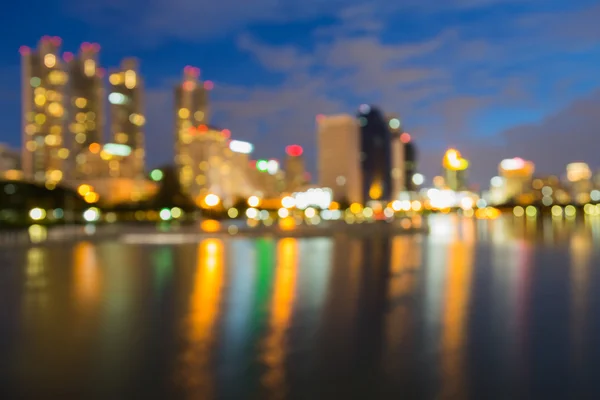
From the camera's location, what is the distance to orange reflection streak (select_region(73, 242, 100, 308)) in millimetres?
9508

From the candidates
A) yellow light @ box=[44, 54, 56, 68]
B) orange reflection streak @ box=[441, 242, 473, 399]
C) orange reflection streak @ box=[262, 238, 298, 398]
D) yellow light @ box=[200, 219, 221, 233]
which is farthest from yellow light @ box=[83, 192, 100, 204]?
orange reflection streak @ box=[441, 242, 473, 399]

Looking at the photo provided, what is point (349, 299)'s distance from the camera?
9.40 metres

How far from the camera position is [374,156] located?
520ft

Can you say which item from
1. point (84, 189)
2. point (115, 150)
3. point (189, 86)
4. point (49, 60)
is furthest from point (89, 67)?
point (84, 189)

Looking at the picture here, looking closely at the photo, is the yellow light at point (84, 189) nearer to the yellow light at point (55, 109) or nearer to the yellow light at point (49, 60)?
the yellow light at point (55, 109)

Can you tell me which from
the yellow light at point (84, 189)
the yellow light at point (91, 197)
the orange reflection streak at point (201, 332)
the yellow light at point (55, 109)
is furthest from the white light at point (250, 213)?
the orange reflection streak at point (201, 332)

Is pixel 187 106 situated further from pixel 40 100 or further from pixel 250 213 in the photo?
pixel 250 213

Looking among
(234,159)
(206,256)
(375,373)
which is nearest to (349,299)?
(375,373)

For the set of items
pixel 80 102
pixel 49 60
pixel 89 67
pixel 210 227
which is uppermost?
pixel 89 67

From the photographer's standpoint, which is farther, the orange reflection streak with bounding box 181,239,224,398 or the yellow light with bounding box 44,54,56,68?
the yellow light with bounding box 44,54,56,68

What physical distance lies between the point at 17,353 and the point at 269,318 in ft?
10.1

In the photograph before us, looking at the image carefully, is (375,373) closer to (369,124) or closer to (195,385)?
(195,385)

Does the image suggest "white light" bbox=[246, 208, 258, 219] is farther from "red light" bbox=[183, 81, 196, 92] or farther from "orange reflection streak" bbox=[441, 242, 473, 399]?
"red light" bbox=[183, 81, 196, 92]

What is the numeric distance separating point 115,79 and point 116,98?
598 centimetres
